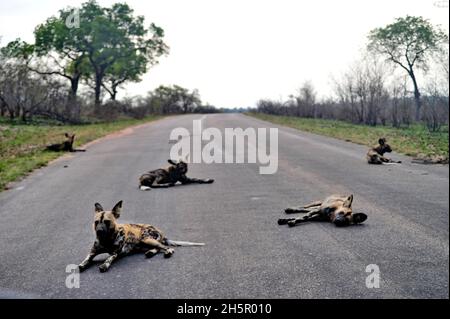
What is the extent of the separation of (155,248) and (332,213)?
2.61 meters

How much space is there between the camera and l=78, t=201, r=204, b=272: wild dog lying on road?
556cm

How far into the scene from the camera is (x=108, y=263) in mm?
5320

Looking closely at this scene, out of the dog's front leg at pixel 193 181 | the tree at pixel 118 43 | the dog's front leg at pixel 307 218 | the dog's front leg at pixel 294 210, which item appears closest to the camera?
the dog's front leg at pixel 307 218

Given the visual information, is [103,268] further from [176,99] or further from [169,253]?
[176,99]

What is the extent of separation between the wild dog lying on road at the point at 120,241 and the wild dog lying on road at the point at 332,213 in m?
1.74

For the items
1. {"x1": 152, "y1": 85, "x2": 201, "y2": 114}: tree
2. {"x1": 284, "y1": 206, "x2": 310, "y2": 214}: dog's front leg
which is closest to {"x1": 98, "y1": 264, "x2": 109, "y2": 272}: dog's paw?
{"x1": 284, "y1": 206, "x2": 310, "y2": 214}: dog's front leg

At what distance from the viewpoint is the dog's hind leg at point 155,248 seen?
5655 mm

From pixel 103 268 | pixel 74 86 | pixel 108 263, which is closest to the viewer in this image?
Answer: pixel 103 268

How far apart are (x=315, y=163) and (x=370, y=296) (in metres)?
9.68

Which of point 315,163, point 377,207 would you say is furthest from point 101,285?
point 315,163

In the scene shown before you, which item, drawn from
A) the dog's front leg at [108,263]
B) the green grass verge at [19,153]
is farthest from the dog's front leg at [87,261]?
the green grass verge at [19,153]

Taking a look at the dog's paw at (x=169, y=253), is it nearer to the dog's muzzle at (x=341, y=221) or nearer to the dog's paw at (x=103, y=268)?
the dog's paw at (x=103, y=268)

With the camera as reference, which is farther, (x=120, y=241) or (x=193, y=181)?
(x=193, y=181)

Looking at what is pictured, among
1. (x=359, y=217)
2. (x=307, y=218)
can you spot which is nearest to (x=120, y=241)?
(x=307, y=218)
